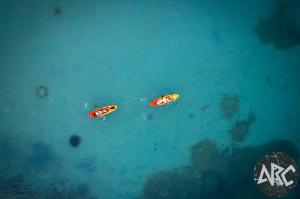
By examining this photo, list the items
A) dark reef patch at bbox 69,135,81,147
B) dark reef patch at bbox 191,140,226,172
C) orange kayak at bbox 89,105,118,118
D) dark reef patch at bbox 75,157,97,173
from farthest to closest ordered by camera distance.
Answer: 1. dark reef patch at bbox 191,140,226,172
2. dark reef patch at bbox 75,157,97,173
3. dark reef patch at bbox 69,135,81,147
4. orange kayak at bbox 89,105,118,118

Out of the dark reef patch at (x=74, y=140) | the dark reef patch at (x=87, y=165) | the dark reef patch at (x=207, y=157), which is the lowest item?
the dark reef patch at (x=207, y=157)

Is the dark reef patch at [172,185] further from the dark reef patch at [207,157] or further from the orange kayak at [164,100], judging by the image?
the orange kayak at [164,100]

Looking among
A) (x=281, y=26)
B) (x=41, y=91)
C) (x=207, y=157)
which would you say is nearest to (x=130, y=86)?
(x=41, y=91)

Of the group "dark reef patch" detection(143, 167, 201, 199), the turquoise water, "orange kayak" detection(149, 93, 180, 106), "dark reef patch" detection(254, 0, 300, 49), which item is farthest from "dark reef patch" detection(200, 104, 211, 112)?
"dark reef patch" detection(254, 0, 300, 49)

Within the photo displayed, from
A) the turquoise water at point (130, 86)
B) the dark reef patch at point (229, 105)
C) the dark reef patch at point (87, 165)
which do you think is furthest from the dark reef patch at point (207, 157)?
the dark reef patch at point (87, 165)

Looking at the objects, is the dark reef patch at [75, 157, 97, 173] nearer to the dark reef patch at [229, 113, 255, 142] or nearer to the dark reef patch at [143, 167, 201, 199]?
the dark reef patch at [143, 167, 201, 199]

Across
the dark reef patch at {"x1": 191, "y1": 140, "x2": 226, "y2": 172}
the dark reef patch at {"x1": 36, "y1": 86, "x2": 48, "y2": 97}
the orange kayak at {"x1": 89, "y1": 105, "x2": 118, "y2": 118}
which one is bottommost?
the dark reef patch at {"x1": 191, "y1": 140, "x2": 226, "y2": 172}

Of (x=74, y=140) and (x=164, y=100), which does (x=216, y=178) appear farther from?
(x=74, y=140)
